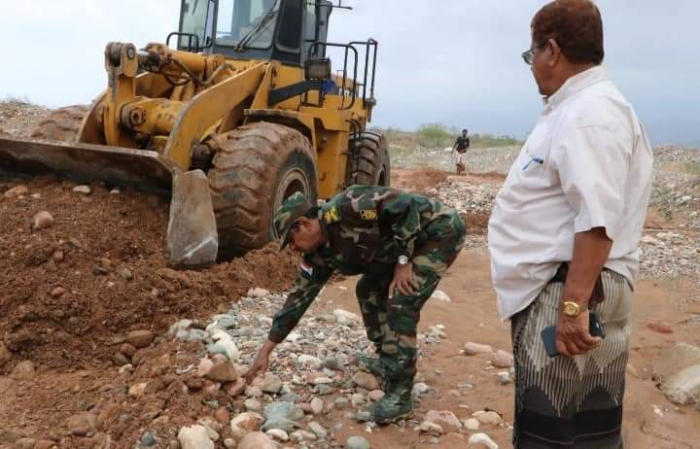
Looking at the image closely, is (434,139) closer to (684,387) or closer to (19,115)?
(19,115)

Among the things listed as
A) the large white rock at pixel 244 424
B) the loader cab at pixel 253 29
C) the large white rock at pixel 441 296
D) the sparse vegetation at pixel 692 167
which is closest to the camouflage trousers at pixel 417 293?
the large white rock at pixel 244 424

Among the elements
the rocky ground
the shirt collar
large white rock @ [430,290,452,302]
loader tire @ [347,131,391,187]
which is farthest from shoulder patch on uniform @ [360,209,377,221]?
loader tire @ [347,131,391,187]

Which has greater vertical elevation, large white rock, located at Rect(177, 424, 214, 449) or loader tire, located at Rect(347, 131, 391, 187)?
loader tire, located at Rect(347, 131, 391, 187)

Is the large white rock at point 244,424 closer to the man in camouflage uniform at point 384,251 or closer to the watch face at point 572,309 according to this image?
the man in camouflage uniform at point 384,251

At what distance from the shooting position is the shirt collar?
2238mm

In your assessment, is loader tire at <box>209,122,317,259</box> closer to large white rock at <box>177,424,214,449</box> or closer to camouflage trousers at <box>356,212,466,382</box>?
camouflage trousers at <box>356,212,466,382</box>

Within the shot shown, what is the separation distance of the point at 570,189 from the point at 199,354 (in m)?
2.55

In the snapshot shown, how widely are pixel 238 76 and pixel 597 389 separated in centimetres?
469

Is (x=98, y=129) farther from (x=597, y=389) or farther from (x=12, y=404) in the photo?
(x=597, y=389)

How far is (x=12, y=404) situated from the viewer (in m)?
3.60

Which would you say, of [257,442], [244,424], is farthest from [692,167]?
[257,442]

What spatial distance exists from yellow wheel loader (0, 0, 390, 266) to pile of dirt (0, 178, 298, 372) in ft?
0.72

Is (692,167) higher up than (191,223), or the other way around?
(692,167)

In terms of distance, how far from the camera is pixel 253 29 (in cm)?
708
